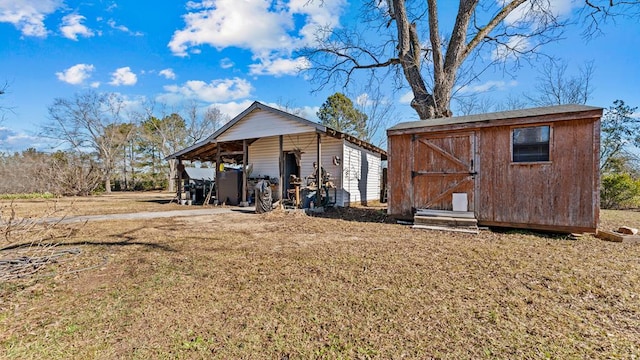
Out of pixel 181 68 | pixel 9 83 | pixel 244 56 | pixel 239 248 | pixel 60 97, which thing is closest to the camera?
pixel 239 248

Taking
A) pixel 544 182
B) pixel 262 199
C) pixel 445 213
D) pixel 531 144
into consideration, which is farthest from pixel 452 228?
pixel 262 199

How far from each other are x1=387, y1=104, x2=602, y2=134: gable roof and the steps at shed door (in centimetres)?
221

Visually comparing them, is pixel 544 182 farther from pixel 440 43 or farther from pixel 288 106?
pixel 288 106

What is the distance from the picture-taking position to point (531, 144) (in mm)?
6156

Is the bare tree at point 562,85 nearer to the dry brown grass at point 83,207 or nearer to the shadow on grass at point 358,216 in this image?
the shadow on grass at point 358,216

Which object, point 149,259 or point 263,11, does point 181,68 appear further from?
point 149,259

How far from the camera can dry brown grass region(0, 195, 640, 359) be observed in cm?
204

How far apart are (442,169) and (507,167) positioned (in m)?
1.39

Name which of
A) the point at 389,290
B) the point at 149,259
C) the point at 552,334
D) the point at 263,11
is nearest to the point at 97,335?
the point at 149,259

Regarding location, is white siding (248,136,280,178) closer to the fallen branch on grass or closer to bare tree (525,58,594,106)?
the fallen branch on grass

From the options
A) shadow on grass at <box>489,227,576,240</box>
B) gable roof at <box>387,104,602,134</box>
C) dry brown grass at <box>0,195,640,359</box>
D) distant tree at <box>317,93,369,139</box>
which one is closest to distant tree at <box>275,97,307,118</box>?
distant tree at <box>317,93,369,139</box>

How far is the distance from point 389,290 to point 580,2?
15.5 metres

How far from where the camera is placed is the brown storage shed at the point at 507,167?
5629 millimetres

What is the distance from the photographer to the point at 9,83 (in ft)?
17.8
